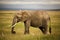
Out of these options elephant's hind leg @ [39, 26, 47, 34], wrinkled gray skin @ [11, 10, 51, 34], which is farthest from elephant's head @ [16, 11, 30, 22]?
elephant's hind leg @ [39, 26, 47, 34]

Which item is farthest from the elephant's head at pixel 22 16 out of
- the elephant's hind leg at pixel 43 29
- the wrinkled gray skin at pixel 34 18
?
the elephant's hind leg at pixel 43 29

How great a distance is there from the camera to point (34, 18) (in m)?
1.62

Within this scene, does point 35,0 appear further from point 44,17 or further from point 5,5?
point 5,5

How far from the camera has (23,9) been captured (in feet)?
5.23

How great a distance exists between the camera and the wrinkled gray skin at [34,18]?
5.24 ft

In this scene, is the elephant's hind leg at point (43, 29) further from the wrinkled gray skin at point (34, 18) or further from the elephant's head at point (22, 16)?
the elephant's head at point (22, 16)

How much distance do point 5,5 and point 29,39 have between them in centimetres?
46

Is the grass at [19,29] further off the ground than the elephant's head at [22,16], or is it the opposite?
the elephant's head at [22,16]

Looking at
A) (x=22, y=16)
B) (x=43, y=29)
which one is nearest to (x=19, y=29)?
(x=22, y=16)

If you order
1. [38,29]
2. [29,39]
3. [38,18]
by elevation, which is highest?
[38,18]

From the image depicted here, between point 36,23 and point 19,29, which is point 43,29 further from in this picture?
point 19,29

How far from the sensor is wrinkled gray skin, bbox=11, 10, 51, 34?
160cm

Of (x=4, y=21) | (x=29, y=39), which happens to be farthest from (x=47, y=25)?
(x=4, y=21)

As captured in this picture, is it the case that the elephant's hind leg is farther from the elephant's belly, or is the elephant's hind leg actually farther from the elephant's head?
the elephant's head
